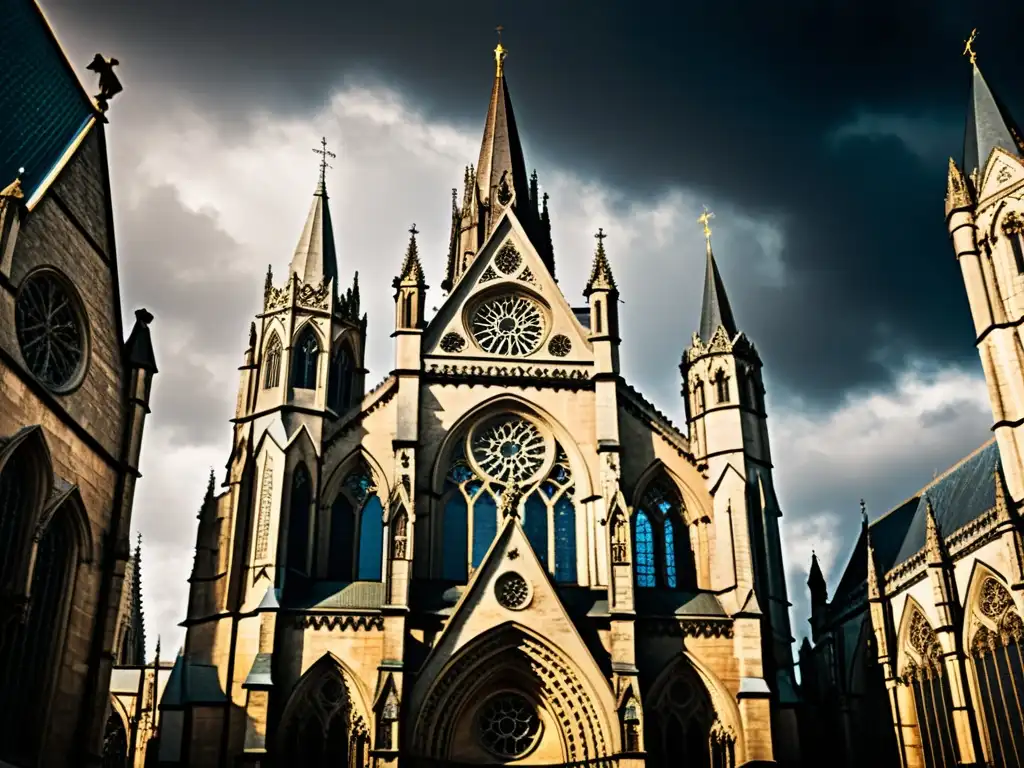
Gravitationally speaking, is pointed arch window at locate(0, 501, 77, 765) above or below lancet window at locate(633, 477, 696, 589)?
below

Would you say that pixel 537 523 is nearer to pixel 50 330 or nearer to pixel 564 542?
pixel 564 542

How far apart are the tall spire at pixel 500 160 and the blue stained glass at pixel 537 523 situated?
13031mm

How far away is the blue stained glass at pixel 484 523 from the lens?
101ft

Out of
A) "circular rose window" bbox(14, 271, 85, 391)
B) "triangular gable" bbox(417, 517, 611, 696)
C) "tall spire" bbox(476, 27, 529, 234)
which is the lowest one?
"triangular gable" bbox(417, 517, 611, 696)

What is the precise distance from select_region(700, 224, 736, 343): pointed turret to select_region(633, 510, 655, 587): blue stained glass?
6.04m

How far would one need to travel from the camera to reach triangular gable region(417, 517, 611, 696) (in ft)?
89.9

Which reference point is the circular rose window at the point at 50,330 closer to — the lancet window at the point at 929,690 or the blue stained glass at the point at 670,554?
the blue stained glass at the point at 670,554

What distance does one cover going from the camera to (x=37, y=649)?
21.9 metres

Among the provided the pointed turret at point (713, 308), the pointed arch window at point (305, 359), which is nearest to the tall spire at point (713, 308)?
the pointed turret at point (713, 308)

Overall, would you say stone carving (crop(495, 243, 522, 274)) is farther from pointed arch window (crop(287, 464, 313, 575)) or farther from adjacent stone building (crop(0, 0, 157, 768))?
adjacent stone building (crop(0, 0, 157, 768))

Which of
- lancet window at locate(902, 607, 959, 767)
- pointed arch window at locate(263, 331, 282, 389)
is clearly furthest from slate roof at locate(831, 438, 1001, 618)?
pointed arch window at locate(263, 331, 282, 389)

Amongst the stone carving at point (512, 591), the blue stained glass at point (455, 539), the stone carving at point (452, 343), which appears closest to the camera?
the stone carving at point (512, 591)

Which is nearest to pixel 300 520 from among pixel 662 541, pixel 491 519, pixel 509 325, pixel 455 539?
pixel 455 539

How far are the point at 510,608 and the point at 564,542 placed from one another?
3.78 metres
